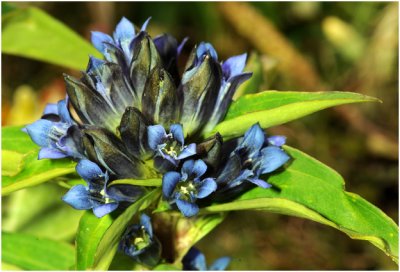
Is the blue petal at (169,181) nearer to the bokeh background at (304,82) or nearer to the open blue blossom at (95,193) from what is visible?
the open blue blossom at (95,193)

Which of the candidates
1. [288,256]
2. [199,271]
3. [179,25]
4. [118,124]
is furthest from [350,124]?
→ [118,124]

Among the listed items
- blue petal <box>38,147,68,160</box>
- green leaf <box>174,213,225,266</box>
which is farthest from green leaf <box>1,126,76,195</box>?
green leaf <box>174,213,225,266</box>

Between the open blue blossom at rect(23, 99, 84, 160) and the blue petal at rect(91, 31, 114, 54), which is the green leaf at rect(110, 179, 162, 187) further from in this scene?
the blue petal at rect(91, 31, 114, 54)

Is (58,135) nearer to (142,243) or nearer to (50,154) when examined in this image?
(50,154)

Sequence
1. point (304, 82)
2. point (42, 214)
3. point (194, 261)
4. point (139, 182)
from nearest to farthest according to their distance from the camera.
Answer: point (139, 182)
point (194, 261)
point (42, 214)
point (304, 82)

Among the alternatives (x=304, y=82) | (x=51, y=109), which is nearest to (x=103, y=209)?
(x=51, y=109)

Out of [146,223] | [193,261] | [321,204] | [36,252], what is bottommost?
[36,252]

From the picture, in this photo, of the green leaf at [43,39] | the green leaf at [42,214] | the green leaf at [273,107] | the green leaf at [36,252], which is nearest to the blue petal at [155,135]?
the green leaf at [273,107]

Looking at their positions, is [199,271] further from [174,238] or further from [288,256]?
[288,256]
